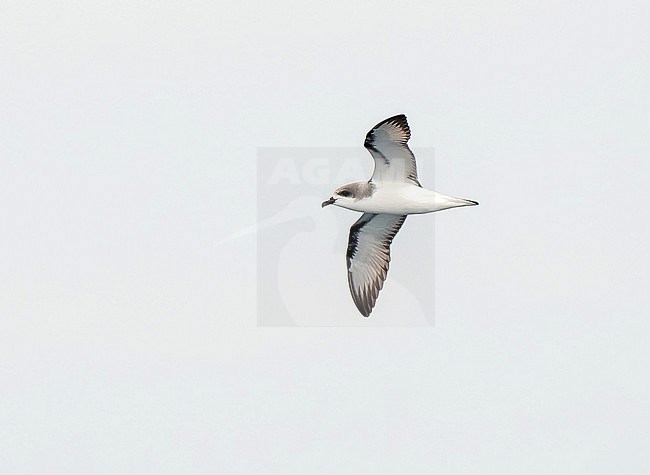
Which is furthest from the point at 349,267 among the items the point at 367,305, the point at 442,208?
the point at 442,208

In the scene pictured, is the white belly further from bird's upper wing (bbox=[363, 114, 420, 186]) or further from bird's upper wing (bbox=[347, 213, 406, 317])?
bird's upper wing (bbox=[347, 213, 406, 317])

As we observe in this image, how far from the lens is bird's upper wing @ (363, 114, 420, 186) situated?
38.7 m

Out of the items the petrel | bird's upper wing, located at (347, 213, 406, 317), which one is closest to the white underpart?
the petrel

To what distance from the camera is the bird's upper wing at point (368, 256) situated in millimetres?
42269

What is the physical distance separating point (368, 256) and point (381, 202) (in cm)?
285

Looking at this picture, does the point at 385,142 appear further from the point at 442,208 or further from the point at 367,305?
the point at 367,305

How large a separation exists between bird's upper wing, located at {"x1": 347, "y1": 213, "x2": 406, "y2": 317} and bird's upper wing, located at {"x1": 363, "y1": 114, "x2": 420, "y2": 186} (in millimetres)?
2246

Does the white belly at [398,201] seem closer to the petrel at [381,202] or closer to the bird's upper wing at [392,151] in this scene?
the petrel at [381,202]

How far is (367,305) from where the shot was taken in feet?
141

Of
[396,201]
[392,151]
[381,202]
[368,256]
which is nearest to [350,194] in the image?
[381,202]

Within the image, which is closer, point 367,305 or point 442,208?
point 442,208

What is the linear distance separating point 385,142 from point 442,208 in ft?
8.03

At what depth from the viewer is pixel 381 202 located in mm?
40312

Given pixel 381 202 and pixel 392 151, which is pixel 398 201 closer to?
pixel 381 202
